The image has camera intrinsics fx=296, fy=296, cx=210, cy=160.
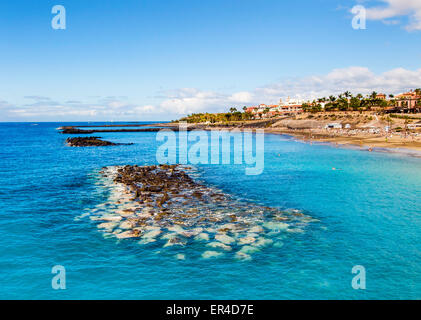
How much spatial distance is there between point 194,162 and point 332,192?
28875mm

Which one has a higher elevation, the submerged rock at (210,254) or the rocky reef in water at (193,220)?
the rocky reef in water at (193,220)

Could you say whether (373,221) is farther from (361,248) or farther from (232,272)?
(232,272)

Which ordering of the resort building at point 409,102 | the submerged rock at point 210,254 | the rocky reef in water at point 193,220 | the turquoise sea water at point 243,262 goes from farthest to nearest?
1. the resort building at point 409,102
2. the rocky reef in water at point 193,220
3. the submerged rock at point 210,254
4. the turquoise sea water at point 243,262

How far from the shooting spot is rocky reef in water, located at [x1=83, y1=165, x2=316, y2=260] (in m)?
17.5

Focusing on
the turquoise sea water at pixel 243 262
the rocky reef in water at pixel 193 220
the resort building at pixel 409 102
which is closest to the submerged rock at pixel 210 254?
the rocky reef in water at pixel 193 220

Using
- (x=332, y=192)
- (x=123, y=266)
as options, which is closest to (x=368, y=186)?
(x=332, y=192)

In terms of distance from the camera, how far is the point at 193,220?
21547 millimetres

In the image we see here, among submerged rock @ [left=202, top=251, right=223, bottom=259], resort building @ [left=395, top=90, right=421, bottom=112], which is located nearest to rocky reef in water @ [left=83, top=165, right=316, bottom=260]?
submerged rock @ [left=202, top=251, right=223, bottom=259]

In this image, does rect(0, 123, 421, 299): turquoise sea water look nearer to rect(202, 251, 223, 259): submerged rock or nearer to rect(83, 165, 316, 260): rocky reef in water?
rect(202, 251, 223, 259): submerged rock

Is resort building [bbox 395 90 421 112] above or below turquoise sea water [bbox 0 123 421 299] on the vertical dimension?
above

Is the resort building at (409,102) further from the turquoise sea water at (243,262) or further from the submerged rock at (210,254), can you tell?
the submerged rock at (210,254)

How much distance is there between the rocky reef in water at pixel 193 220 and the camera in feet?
57.5

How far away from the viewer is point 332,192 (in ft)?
98.2

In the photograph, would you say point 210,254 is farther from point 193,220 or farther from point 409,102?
point 409,102
